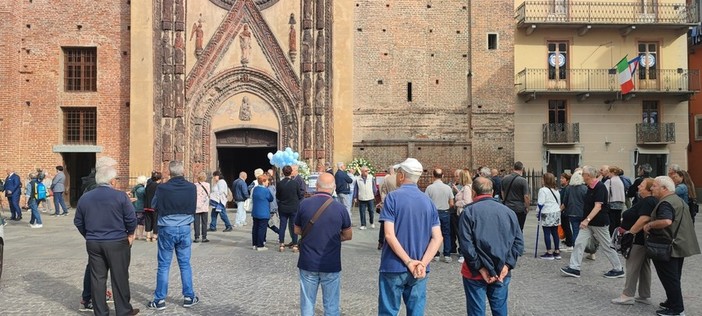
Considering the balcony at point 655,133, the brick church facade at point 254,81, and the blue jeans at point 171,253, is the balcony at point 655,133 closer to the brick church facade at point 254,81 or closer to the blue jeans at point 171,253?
the brick church facade at point 254,81

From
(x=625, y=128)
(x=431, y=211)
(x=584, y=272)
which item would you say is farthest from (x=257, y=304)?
(x=625, y=128)

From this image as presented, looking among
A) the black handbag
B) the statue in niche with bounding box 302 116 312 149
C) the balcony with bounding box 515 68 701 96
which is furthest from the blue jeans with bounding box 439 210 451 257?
the balcony with bounding box 515 68 701 96

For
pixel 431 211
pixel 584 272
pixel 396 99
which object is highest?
pixel 396 99

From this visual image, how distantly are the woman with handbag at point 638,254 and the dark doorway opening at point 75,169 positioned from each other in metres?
22.3

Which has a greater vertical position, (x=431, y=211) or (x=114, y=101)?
(x=114, y=101)

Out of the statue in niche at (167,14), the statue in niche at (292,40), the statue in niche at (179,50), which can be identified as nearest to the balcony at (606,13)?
the statue in niche at (292,40)

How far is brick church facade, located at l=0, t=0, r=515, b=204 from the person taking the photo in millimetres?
22625

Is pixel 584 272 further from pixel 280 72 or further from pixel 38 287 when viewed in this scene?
pixel 280 72

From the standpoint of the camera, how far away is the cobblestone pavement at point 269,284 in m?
6.99

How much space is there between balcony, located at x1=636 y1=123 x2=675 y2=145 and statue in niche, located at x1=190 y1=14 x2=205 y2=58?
19395mm

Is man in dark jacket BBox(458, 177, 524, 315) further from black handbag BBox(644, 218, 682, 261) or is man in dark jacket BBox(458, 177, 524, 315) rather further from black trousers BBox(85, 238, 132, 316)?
black trousers BBox(85, 238, 132, 316)

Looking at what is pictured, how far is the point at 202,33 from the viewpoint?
2280 cm

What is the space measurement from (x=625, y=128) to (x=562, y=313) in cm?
2027

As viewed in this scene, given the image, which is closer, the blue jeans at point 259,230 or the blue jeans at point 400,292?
the blue jeans at point 400,292
